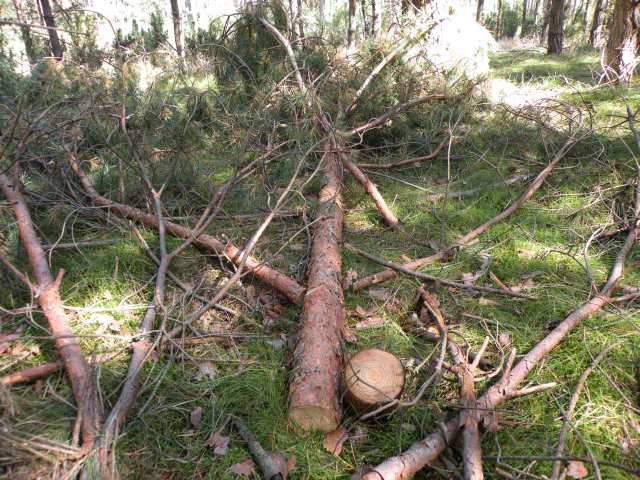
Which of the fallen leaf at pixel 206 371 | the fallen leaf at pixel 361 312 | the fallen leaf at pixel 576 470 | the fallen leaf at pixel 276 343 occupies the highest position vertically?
the fallen leaf at pixel 361 312

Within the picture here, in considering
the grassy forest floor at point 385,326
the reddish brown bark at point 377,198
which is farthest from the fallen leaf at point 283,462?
Answer: the reddish brown bark at point 377,198

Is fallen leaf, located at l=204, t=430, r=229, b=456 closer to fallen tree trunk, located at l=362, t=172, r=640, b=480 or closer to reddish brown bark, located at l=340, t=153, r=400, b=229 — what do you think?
fallen tree trunk, located at l=362, t=172, r=640, b=480

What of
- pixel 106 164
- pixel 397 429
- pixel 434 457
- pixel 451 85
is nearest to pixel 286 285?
pixel 397 429

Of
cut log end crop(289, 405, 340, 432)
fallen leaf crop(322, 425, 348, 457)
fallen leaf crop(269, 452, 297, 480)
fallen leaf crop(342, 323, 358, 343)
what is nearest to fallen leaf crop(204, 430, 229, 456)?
fallen leaf crop(269, 452, 297, 480)

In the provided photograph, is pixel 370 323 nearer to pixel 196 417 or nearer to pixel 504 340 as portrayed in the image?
pixel 504 340

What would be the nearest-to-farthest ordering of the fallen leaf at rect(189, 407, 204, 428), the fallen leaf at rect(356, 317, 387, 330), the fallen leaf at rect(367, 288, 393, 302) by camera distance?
the fallen leaf at rect(189, 407, 204, 428) → the fallen leaf at rect(356, 317, 387, 330) → the fallen leaf at rect(367, 288, 393, 302)

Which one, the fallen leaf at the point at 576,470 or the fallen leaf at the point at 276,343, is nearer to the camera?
the fallen leaf at the point at 576,470

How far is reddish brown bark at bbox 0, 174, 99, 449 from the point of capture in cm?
177

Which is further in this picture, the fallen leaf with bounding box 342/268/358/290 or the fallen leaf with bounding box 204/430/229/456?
the fallen leaf with bounding box 342/268/358/290

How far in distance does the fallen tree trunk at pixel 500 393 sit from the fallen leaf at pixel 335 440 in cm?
27

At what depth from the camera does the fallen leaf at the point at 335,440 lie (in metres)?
1.87

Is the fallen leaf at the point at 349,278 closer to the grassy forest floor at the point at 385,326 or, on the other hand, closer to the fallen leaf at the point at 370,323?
the grassy forest floor at the point at 385,326

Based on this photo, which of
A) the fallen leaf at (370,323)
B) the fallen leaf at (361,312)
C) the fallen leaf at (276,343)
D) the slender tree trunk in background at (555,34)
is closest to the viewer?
the fallen leaf at (276,343)

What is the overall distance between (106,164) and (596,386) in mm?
4143
